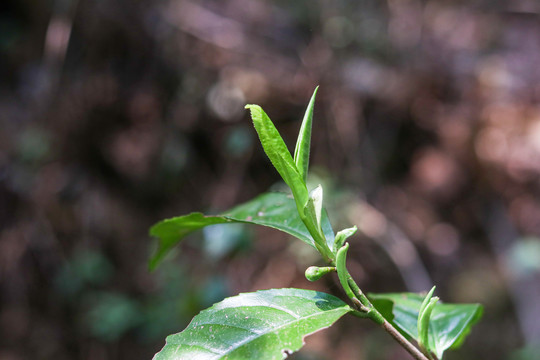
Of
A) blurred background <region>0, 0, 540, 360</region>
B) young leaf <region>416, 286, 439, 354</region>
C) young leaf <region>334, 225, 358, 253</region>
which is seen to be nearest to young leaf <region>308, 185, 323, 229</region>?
young leaf <region>334, 225, 358, 253</region>

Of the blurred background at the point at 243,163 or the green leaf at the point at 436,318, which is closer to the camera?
the green leaf at the point at 436,318

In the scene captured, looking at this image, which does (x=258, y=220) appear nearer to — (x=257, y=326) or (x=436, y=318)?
(x=257, y=326)

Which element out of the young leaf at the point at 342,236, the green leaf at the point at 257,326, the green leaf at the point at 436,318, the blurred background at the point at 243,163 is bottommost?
the blurred background at the point at 243,163

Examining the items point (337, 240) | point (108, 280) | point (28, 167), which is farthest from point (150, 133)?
point (337, 240)

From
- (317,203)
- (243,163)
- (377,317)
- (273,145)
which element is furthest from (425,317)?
(243,163)

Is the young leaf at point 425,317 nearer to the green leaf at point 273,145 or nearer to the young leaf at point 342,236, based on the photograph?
the young leaf at point 342,236

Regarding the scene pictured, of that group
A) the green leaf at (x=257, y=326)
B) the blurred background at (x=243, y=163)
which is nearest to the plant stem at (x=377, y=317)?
the green leaf at (x=257, y=326)
